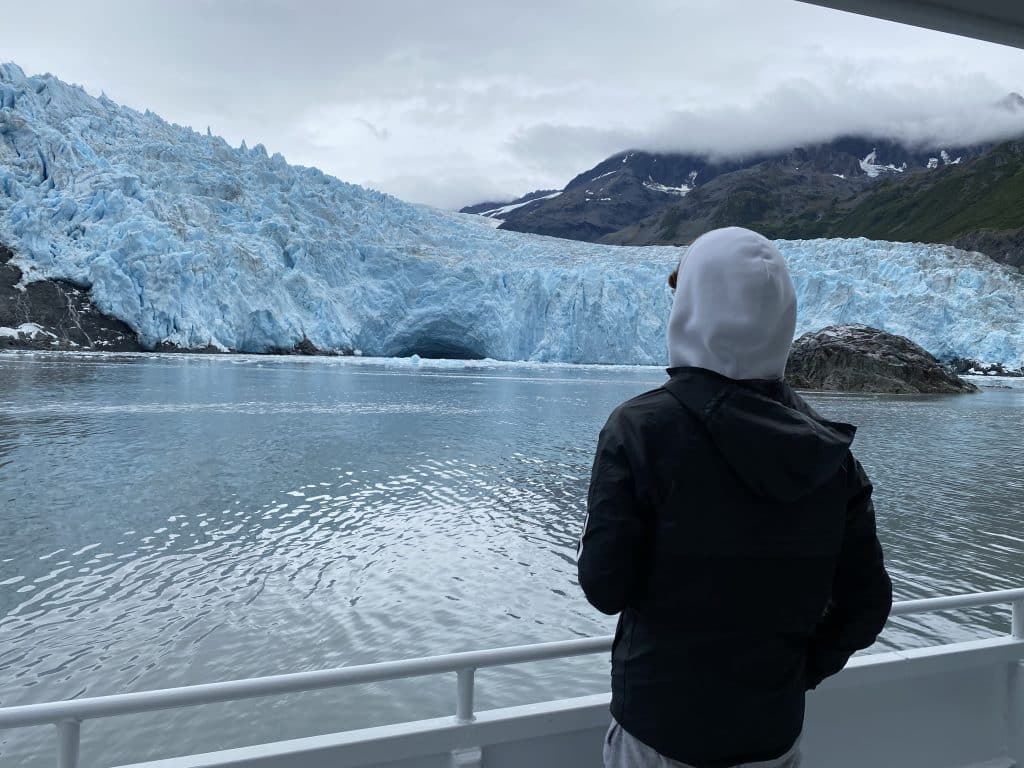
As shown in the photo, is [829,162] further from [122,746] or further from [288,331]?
[122,746]

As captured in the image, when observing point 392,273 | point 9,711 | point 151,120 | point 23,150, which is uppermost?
point 151,120

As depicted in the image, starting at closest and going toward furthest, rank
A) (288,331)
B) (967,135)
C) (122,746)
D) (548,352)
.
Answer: (122,746)
(288,331)
(548,352)
(967,135)

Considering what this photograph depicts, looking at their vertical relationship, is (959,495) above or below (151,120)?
below

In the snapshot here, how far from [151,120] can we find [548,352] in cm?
2467

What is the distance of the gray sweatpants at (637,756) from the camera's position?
96 centimetres

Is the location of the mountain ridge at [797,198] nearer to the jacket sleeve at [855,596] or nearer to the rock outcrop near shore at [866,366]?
the rock outcrop near shore at [866,366]

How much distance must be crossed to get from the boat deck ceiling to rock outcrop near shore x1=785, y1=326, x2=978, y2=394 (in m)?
29.1

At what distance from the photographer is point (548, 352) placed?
36188 mm

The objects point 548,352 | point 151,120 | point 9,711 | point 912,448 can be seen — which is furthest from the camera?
point 151,120

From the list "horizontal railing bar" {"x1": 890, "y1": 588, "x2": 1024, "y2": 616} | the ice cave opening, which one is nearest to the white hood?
"horizontal railing bar" {"x1": 890, "y1": 588, "x2": 1024, "y2": 616}

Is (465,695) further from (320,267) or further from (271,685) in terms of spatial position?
(320,267)

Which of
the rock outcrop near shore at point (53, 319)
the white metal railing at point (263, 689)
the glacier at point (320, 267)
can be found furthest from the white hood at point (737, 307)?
the rock outcrop near shore at point (53, 319)

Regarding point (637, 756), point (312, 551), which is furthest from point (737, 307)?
point (312, 551)

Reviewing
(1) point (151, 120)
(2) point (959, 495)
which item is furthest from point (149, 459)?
(1) point (151, 120)
